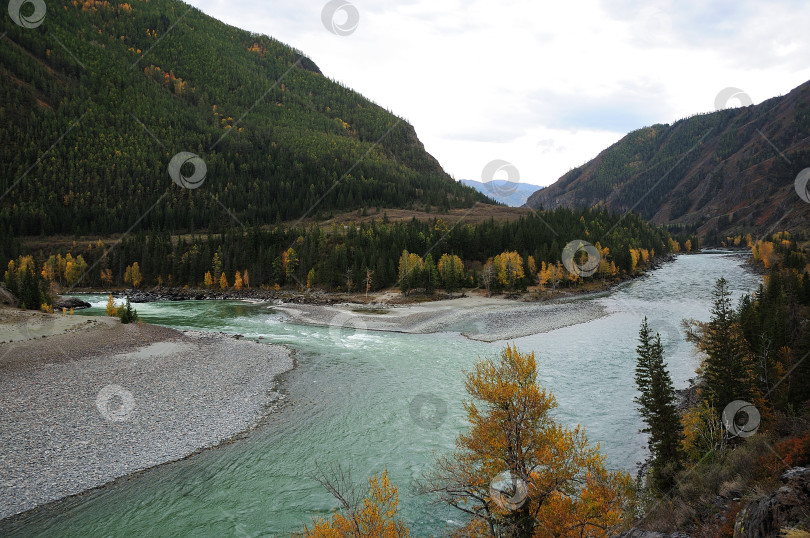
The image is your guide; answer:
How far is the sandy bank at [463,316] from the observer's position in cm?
5378

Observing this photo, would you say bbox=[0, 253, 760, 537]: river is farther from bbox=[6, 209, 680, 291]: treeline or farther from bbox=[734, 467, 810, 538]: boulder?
bbox=[6, 209, 680, 291]: treeline

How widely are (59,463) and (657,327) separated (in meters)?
55.6

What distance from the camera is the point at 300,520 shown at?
1541 centimetres

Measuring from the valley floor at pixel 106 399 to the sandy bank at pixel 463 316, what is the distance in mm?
20528

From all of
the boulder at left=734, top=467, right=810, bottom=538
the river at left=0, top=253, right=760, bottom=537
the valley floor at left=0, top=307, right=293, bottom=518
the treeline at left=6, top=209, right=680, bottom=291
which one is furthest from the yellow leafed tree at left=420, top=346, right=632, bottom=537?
the treeline at left=6, top=209, right=680, bottom=291

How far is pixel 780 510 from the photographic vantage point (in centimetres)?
766

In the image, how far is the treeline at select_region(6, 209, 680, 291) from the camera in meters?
91.4

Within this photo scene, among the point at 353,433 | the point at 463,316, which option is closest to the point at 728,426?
the point at 353,433

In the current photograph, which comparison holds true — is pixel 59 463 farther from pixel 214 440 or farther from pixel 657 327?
pixel 657 327

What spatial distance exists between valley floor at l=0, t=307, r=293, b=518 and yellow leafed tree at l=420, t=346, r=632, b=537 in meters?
15.3

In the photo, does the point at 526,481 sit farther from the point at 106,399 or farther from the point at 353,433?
the point at 106,399

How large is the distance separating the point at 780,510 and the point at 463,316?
55702 millimetres

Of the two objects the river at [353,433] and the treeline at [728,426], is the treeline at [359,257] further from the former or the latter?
the treeline at [728,426]

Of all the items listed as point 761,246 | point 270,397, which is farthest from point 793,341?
point 761,246
